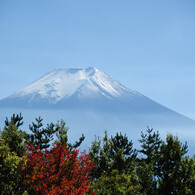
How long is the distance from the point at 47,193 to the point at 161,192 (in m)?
8.42

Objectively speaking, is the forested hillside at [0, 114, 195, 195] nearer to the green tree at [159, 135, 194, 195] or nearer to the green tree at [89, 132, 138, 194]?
the green tree at [159, 135, 194, 195]

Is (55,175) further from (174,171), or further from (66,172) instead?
(174,171)

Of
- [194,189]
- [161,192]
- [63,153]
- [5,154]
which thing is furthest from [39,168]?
[194,189]

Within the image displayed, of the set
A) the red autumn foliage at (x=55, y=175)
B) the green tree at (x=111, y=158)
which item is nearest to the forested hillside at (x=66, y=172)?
the red autumn foliage at (x=55, y=175)

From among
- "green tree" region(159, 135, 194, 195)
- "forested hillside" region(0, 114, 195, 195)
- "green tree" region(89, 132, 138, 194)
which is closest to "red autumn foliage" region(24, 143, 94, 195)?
"forested hillside" region(0, 114, 195, 195)

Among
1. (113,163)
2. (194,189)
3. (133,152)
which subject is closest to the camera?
(194,189)

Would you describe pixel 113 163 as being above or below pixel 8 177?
above

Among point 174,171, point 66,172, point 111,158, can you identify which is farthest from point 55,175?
point 111,158

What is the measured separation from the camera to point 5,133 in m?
25.9

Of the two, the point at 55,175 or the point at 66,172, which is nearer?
the point at 55,175

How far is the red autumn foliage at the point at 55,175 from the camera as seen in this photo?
64.1 feet

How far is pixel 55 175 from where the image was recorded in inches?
778

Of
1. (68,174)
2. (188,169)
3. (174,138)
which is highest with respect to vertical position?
(174,138)

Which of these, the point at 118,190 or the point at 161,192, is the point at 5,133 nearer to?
the point at 118,190
